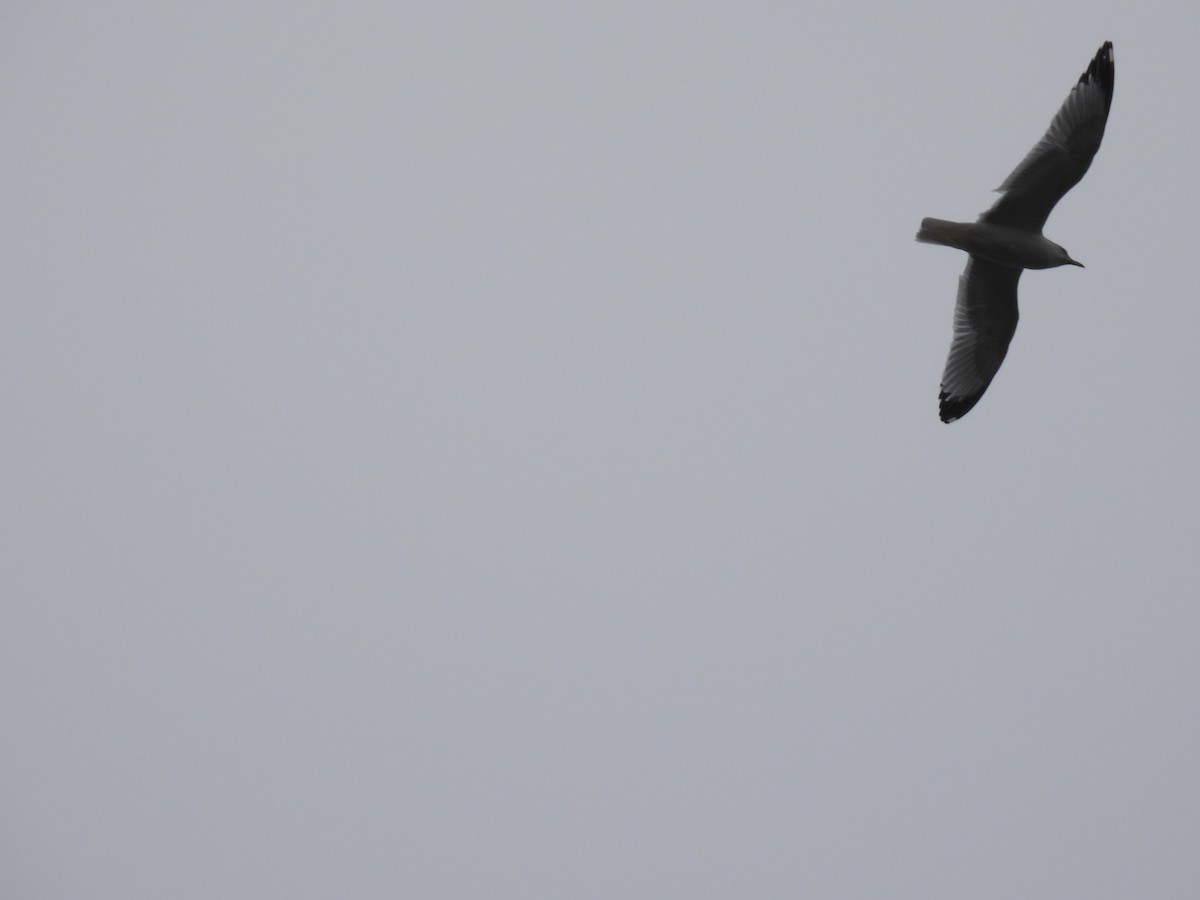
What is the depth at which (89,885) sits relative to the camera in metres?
159

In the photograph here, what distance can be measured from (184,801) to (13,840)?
24.1 metres

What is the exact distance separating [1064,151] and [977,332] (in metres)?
2.24

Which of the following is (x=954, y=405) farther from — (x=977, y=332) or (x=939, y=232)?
(x=939, y=232)

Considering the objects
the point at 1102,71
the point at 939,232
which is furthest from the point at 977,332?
Result: the point at 1102,71

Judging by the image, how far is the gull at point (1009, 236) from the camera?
40.9 ft

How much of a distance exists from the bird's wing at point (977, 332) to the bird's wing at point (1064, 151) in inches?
35.8

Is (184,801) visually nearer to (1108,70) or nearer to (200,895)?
(200,895)

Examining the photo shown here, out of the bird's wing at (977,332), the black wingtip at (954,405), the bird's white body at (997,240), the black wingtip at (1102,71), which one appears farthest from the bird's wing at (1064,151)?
the black wingtip at (954,405)

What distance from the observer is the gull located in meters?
12.5

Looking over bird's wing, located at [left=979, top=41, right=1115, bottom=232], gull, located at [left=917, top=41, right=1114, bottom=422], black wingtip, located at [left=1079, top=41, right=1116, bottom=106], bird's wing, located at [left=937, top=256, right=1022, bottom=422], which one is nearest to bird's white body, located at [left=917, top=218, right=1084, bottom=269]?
gull, located at [left=917, top=41, right=1114, bottom=422]

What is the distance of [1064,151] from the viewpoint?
12.6 metres

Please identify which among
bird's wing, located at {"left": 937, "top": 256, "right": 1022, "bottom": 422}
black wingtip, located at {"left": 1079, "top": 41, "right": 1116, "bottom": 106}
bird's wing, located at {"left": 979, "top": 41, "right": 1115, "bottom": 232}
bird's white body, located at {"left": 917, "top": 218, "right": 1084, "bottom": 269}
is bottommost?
bird's wing, located at {"left": 937, "top": 256, "right": 1022, "bottom": 422}

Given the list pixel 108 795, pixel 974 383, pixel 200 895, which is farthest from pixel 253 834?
pixel 974 383

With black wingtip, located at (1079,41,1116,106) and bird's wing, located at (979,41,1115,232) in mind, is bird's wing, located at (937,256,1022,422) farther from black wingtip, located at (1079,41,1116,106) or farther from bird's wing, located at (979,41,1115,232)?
black wingtip, located at (1079,41,1116,106)
